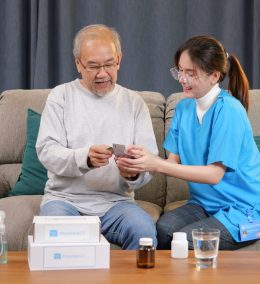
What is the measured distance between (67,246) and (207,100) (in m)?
0.99

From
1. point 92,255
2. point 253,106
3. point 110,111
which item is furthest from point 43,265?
point 253,106

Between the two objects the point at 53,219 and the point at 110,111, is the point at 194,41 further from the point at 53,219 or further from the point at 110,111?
the point at 53,219

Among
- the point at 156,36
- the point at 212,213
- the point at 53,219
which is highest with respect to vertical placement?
the point at 156,36

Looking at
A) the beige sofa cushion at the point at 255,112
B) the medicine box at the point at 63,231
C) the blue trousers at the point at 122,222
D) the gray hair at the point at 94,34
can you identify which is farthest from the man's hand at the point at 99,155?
the beige sofa cushion at the point at 255,112

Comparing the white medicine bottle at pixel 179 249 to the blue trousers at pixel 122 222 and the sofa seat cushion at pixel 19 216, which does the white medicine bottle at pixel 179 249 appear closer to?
A: the blue trousers at pixel 122 222

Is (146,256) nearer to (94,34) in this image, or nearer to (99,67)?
(99,67)

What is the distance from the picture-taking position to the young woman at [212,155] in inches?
89.6

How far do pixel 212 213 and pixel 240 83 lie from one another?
0.53 metres

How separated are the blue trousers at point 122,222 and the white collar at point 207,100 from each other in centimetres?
45

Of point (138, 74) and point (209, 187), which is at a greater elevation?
point (138, 74)

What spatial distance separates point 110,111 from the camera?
2.45 meters

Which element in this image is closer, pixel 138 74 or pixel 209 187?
pixel 209 187

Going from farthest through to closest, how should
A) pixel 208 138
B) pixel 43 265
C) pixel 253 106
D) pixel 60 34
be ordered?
pixel 60 34, pixel 253 106, pixel 208 138, pixel 43 265

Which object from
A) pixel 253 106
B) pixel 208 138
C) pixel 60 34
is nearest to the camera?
pixel 208 138
